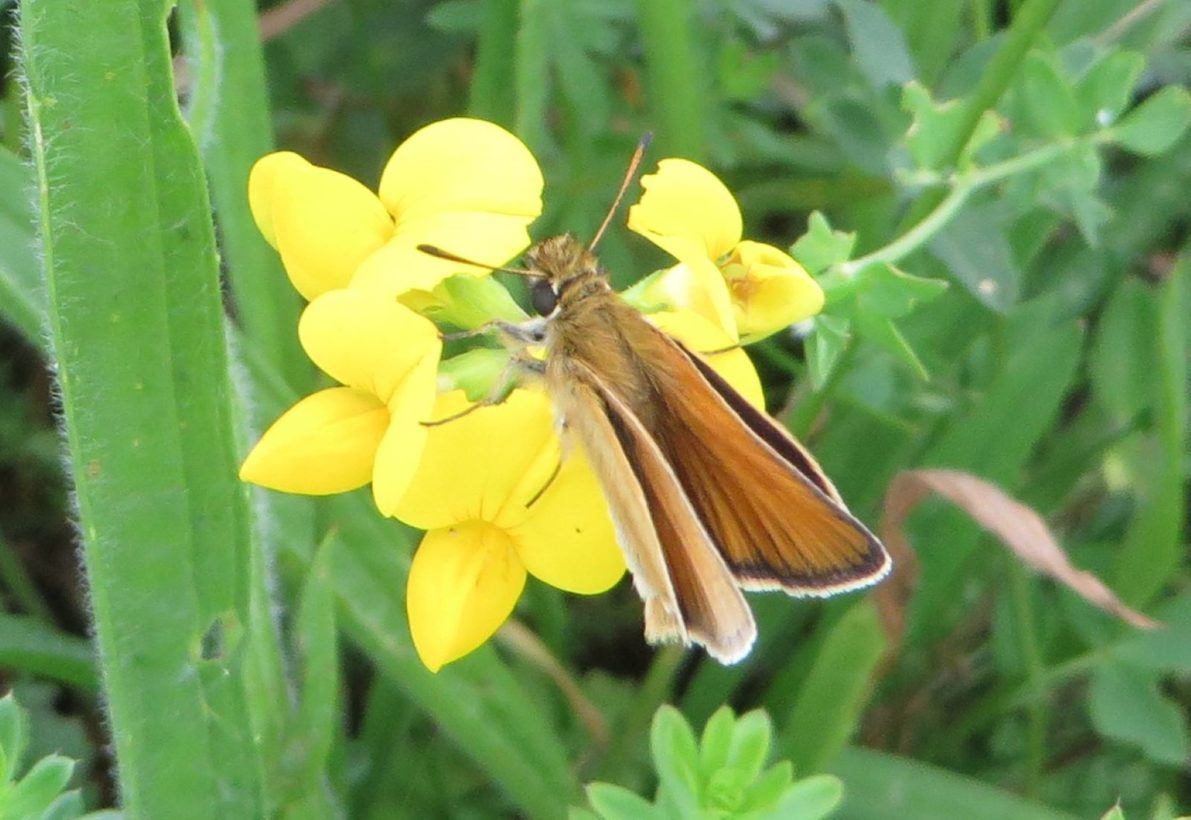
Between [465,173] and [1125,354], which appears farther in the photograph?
[1125,354]

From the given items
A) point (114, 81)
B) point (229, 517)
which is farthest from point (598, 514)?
point (114, 81)

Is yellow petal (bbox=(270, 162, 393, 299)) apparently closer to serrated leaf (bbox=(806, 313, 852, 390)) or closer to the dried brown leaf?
serrated leaf (bbox=(806, 313, 852, 390))

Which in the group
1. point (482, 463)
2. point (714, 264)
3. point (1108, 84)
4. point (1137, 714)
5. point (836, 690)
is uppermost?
point (1108, 84)

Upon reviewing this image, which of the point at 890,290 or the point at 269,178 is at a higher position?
the point at 269,178

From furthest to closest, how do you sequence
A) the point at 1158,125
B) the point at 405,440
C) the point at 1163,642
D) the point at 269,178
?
the point at 1163,642, the point at 1158,125, the point at 269,178, the point at 405,440

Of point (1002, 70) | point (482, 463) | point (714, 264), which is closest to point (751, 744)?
point (482, 463)

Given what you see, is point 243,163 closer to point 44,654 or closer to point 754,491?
point 44,654

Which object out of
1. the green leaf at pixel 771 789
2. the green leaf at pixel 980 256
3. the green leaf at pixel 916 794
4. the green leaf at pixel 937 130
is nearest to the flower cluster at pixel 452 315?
the green leaf at pixel 771 789

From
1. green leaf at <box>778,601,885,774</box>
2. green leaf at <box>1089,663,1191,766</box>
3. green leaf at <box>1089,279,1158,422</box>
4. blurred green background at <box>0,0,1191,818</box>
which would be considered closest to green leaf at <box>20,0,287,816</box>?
blurred green background at <box>0,0,1191,818</box>
